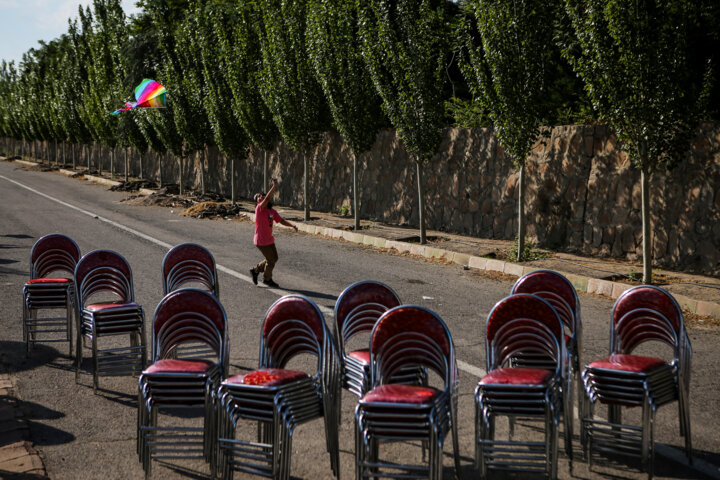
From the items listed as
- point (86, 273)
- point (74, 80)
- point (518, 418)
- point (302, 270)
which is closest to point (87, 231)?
point (302, 270)

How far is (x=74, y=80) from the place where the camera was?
5541 cm

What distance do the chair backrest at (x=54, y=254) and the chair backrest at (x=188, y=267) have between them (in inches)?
53.6

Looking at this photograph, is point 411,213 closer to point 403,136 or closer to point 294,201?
point 403,136

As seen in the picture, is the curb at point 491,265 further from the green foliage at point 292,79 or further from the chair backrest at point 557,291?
the chair backrest at point 557,291

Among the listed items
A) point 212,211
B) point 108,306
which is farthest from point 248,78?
point 108,306

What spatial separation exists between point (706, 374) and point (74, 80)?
55590 mm

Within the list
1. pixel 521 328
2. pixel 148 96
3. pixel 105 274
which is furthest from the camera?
pixel 148 96

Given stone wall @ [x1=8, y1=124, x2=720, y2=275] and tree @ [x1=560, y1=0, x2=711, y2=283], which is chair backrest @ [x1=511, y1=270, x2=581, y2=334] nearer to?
tree @ [x1=560, y1=0, x2=711, y2=283]

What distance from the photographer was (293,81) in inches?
898

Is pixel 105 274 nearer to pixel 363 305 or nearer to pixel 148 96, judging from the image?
pixel 363 305

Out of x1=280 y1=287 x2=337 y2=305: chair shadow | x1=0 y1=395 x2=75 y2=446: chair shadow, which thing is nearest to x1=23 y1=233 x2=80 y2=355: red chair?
x1=0 y1=395 x2=75 y2=446: chair shadow

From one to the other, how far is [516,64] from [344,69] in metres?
6.94

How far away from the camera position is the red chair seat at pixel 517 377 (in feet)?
14.8

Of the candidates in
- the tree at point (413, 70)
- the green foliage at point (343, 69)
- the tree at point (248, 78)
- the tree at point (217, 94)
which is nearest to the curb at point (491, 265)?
the tree at point (413, 70)
